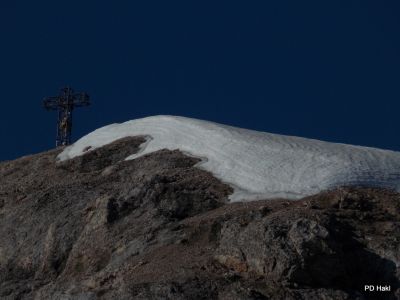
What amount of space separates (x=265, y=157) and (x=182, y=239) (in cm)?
719

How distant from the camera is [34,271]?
23.2 metres

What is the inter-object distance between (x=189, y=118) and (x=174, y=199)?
421 inches

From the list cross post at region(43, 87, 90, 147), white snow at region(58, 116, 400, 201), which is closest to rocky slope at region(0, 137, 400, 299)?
white snow at region(58, 116, 400, 201)

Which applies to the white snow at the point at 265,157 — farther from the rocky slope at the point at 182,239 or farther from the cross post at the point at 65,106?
the cross post at the point at 65,106

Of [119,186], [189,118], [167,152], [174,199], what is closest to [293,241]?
[174,199]

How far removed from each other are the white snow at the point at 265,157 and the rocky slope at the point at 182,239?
2.46ft

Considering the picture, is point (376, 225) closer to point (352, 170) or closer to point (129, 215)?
point (352, 170)

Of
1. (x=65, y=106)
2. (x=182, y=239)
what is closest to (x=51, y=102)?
(x=65, y=106)

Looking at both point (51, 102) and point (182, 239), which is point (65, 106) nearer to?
point (51, 102)

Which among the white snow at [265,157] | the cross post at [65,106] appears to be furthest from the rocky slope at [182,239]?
the cross post at [65,106]

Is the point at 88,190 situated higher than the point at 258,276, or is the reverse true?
the point at 88,190

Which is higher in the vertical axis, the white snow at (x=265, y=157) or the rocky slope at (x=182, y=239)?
the white snow at (x=265, y=157)

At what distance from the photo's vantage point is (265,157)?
26969 millimetres

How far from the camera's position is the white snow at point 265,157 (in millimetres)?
24016
